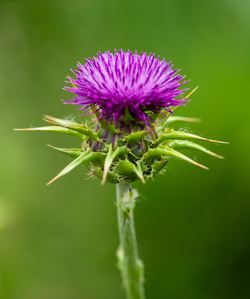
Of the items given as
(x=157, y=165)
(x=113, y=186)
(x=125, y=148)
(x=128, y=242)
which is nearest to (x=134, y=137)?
(x=125, y=148)

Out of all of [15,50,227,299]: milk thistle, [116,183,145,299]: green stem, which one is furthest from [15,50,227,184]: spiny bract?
[116,183,145,299]: green stem

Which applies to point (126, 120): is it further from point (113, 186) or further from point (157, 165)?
point (113, 186)

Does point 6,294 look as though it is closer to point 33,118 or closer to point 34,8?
point 33,118

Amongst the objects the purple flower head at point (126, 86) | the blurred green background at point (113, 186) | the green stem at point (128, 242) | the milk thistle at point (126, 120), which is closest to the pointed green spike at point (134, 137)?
the milk thistle at point (126, 120)

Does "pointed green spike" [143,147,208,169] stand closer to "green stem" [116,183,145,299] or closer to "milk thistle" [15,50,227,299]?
"milk thistle" [15,50,227,299]

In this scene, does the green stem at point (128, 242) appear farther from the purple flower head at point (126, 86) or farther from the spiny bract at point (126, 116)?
the purple flower head at point (126, 86)

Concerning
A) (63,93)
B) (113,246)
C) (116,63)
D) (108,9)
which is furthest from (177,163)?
(108,9)
